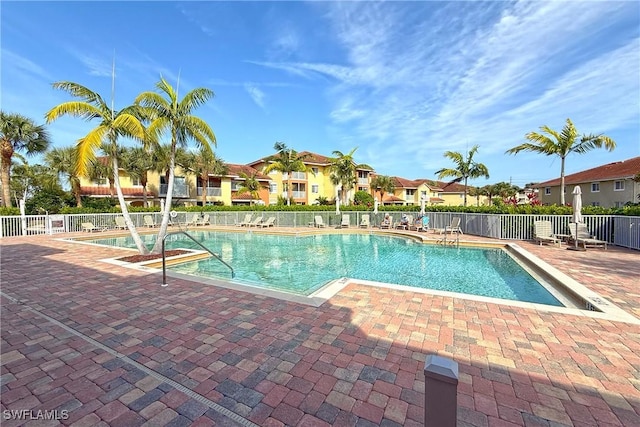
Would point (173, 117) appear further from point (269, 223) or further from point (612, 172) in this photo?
point (612, 172)

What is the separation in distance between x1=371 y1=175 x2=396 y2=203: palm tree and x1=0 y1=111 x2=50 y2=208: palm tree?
38684mm

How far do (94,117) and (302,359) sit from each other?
9825 mm

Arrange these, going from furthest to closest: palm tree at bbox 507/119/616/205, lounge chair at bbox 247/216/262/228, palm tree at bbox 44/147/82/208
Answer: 1. palm tree at bbox 44/147/82/208
2. lounge chair at bbox 247/216/262/228
3. palm tree at bbox 507/119/616/205

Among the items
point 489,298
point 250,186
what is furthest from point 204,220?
point 489,298

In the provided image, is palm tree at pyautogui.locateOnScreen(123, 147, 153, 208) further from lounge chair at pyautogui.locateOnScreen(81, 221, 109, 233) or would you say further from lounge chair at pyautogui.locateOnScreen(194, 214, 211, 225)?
lounge chair at pyautogui.locateOnScreen(81, 221, 109, 233)

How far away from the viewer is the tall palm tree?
340 inches

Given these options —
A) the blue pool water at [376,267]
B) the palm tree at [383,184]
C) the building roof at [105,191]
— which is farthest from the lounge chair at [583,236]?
the building roof at [105,191]

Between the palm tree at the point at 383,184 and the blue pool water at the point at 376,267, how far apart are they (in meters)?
32.0

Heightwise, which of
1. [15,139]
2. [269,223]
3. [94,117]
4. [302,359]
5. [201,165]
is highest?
[201,165]

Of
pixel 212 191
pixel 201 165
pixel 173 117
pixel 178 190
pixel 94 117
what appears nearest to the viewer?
pixel 94 117

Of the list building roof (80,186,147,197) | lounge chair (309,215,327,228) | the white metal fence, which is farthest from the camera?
building roof (80,186,147,197)

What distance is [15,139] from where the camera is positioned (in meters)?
17.4

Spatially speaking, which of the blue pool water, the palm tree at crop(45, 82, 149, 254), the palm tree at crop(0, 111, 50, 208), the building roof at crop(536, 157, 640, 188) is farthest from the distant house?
the palm tree at crop(0, 111, 50, 208)

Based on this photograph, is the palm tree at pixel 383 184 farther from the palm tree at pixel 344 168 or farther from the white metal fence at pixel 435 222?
the white metal fence at pixel 435 222
